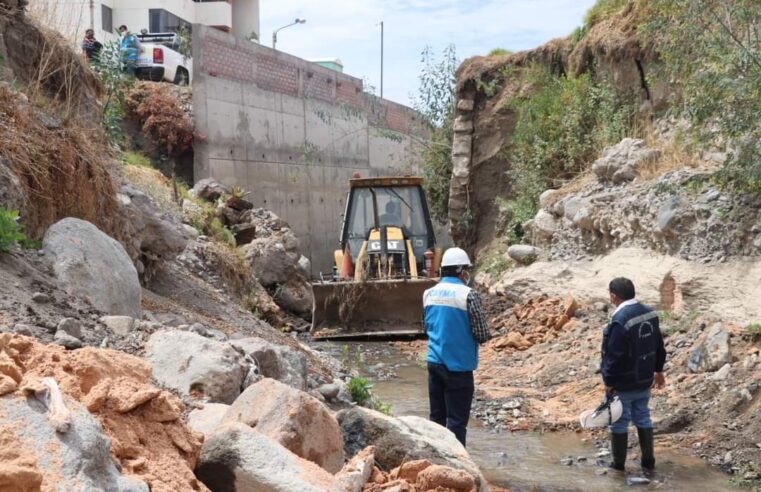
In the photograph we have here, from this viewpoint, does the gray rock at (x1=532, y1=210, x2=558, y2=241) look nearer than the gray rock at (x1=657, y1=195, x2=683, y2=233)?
No

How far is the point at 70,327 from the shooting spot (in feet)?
18.1

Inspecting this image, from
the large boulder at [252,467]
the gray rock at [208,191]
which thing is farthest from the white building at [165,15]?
the large boulder at [252,467]

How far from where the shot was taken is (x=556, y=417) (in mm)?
9320

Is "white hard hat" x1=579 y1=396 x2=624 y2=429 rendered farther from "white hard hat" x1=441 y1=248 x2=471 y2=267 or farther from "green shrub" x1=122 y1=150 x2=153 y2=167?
"green shrub" x1=122 y1=150 x2=153 y2=167

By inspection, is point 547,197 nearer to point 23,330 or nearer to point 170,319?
point 170,319

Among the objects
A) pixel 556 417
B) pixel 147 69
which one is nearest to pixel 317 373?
pixel 556 417

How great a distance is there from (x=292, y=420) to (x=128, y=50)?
49.1 feet

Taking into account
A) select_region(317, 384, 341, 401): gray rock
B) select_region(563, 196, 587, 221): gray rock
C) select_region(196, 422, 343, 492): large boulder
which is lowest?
select_region(317, 384, 341, 401): gray rock

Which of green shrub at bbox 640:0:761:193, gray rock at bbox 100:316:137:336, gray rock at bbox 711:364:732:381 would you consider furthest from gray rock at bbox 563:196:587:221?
gray rock at bbox 100:316:137:336

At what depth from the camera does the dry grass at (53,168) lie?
8.02 m

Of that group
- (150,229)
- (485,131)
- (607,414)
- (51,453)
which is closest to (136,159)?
(485,131)

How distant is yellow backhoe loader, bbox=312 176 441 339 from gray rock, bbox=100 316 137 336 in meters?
8.82

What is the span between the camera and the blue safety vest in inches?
265

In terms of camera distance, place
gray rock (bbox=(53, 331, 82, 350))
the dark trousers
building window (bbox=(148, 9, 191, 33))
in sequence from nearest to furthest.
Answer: gray rock (bbox=(53, 331, 82, 350)) → the dark trousers → building window (bbox=(148, 9, 191, 33))
